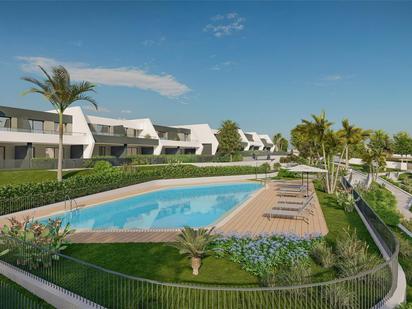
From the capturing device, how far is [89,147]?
1347 inches

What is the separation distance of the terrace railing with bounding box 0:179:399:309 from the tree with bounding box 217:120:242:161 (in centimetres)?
4451

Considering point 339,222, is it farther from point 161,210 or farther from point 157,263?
point 161,210

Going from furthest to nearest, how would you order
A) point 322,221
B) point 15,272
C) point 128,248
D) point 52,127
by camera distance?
point 52,127, point 322,221, point 128,248, point 15,272

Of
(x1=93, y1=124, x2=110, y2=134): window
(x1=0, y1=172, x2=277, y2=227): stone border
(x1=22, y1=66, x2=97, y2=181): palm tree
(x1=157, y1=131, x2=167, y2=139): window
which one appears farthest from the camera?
(x1=157, y1=131, x2=167, y2=139): window

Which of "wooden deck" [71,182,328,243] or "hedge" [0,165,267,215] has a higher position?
"hedge" [0,165,267,215]

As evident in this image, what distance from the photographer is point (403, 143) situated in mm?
59469

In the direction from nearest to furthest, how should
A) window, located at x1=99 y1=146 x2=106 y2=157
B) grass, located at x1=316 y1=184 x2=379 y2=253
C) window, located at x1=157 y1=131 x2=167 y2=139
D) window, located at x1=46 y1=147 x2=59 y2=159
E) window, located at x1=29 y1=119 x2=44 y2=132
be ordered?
grass, located at x1=316 y1=184 x2=379 y2=253 < window, located at x1=29 y1=119 x2=44 y2=132 < window, located at x1=46 y1=147 x2=59 y2=159 < window, located at x1=99 y1=146 x2=106 y2=157 < window, located at x1=157 y1=131 x2=167 y2=139

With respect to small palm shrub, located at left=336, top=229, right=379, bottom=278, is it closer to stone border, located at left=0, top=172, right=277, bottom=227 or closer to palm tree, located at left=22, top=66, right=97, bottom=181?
stone border, located at left=0, top=172, right=277, bottom=227

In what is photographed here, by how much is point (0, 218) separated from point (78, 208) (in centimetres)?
419

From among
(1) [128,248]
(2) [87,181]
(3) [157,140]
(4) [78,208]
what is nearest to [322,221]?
(1) [128,248]

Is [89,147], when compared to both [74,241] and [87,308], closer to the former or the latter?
[74,241]

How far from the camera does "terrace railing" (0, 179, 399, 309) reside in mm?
5622

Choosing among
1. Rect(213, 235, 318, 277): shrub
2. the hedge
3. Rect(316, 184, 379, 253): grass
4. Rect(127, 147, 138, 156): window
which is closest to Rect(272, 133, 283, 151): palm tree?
Rect(127, 147, 138, 156): window

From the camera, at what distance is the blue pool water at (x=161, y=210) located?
52.5 ft
